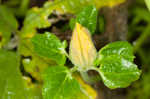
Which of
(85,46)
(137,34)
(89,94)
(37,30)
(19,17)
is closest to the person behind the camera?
(85,46)

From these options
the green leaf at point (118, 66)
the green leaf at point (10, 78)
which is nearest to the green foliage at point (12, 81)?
the green leaf at point (10, 78)

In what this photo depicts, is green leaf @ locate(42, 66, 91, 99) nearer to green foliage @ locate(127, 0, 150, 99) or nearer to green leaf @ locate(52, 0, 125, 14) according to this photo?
green leaf @ locate(52, 0, 125, 14)

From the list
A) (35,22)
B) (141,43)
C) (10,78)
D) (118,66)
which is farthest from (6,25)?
(141,43)

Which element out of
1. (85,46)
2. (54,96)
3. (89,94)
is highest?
(85,46)

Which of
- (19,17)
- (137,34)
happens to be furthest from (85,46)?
(137,34)

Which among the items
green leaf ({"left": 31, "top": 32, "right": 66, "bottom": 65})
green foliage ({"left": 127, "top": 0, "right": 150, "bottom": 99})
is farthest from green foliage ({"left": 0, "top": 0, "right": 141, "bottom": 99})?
green foliage ({"left": 127, "top": 0, "right": 150, "bottom": 99})

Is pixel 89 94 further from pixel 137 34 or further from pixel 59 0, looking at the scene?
pixel 137 34
